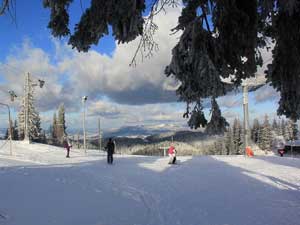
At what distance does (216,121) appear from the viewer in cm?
552

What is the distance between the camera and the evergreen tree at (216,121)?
18.1 ft

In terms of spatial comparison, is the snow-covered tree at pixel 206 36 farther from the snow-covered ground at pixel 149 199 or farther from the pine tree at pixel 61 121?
the pine tree at pixel 61 121

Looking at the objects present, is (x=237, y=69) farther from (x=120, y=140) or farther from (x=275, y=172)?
(x=120, y=140)

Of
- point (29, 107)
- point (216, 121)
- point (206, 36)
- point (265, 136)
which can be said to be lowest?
point (265, 136)

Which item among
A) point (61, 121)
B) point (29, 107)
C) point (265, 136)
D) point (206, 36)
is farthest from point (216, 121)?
point (61, 121)

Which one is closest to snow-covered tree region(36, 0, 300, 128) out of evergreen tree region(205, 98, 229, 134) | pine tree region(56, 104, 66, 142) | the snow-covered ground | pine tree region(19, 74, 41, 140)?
evergreen tree region(205, 98, 229, 134)

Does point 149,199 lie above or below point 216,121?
below

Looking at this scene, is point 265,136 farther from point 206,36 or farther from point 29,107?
point 206,36

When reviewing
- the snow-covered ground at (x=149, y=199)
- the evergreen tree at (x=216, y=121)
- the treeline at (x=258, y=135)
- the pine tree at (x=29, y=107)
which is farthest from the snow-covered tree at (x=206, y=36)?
the treeline at (x=258, y=135)

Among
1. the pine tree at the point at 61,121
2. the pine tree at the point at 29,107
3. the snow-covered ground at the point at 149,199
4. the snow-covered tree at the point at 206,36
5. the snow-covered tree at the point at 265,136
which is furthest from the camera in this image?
the pine tree at the point at 61,121

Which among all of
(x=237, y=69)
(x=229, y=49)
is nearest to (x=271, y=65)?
(x=237, y=69)

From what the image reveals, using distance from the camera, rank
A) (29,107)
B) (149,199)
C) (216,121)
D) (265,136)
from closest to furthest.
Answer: (216,121), (149,199), (29,107), (265,136)

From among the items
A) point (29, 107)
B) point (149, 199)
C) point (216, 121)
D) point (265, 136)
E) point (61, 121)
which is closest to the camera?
point (216, 121)

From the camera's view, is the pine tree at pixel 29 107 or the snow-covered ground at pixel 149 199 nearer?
the snow-covered ground at pixel 149 199
